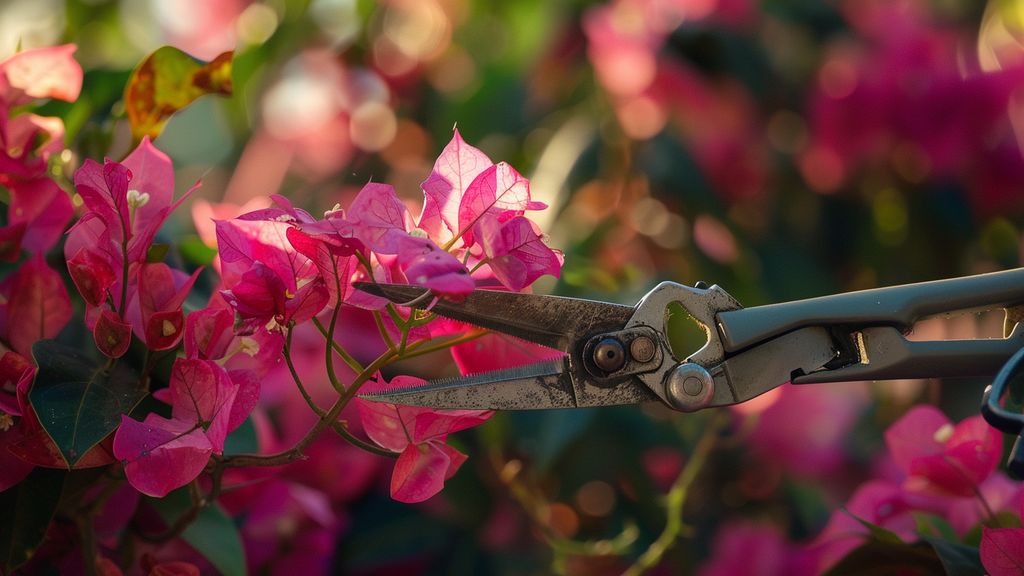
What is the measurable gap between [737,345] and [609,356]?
0.04 m

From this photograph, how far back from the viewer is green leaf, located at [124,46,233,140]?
1.24ft

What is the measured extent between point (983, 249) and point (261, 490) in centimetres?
60

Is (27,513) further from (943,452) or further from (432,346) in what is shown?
(943,452)

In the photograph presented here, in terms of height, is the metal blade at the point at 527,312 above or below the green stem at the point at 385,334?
above

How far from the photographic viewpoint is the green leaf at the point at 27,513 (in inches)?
12.4

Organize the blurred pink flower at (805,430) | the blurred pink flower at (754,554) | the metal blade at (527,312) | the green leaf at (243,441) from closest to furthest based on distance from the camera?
the metal blade at (527,312) < the green leaf at (243,441) < the blurred pink flower at (754,554) < the blurred pink flower at (805,430)

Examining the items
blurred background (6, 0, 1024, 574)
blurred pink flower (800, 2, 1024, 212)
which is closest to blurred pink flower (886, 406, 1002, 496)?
blurred background (6, 0, 1024, 574)

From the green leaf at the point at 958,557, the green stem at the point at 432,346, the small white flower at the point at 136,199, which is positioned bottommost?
the green leaf at the point at 958,557

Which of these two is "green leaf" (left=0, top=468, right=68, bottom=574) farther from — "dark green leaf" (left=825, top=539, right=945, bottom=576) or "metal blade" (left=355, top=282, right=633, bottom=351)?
"dark green leaf" (left=825, top=539, right=945, bottom=576)

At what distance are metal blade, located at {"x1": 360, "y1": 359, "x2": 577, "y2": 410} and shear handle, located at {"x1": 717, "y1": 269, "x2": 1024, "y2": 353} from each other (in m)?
0.05

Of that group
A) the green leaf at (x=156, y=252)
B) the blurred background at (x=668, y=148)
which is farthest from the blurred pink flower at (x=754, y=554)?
the green leaf at (x=156, y=252)

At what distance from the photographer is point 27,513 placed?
0.32 metres

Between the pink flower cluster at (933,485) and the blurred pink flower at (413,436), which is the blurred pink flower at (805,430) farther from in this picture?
the blurred pink flower at (413,436)

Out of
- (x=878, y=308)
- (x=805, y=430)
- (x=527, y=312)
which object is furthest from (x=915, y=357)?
(x=805, y=430)
